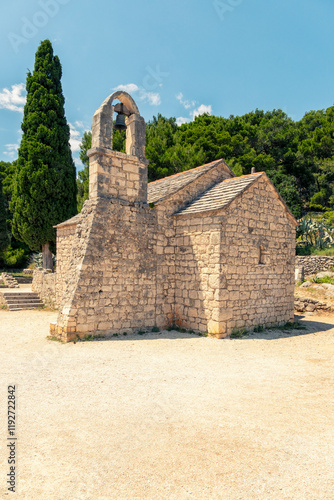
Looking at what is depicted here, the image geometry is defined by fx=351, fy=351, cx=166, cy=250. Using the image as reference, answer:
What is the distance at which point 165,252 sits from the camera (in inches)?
392

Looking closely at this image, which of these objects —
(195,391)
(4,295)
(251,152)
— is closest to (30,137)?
(4,295)

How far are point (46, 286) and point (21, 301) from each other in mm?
1181

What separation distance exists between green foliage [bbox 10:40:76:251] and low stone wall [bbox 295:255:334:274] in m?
14.9

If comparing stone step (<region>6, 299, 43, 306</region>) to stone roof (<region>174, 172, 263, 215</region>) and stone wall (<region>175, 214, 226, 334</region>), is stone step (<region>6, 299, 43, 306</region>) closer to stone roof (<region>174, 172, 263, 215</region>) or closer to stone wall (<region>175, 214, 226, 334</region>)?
stone wall (<region>175, 214, 226, 334</region>)

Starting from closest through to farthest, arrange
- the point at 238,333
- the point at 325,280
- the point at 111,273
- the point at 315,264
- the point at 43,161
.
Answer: the point at 111,273, the point at 238,333, the point at 325,280, the point at 315,264, the point at 43,161

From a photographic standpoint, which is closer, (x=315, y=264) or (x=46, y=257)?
(x=315, y=264)

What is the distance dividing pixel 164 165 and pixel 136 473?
21.2 metres

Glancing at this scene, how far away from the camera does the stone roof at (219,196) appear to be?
9.23 metres

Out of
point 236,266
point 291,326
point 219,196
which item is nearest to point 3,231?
point 219,196

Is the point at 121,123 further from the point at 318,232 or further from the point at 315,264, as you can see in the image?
the point at 318,232

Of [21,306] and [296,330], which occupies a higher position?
[296,330]

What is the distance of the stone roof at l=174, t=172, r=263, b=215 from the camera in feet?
30.3

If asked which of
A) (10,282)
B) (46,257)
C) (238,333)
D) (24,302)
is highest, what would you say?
(46,257)

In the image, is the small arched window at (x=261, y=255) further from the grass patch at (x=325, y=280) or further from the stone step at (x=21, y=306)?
the grass patch at (x=325, y=280)
